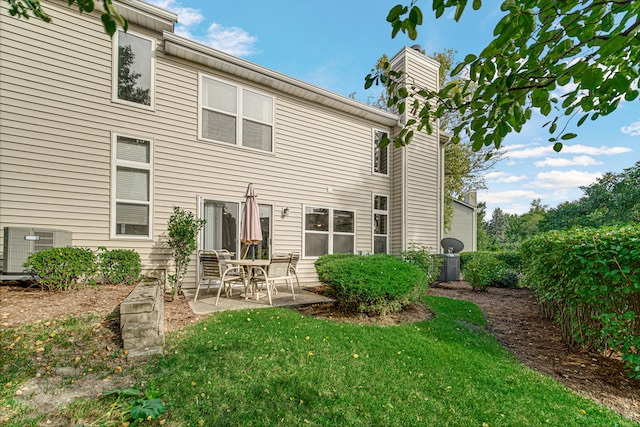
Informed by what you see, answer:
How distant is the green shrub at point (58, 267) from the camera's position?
4.58 metres

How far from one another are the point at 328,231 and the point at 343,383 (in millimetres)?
6157

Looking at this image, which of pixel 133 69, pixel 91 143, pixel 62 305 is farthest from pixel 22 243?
pixel 133 69

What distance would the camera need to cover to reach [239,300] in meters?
5.81

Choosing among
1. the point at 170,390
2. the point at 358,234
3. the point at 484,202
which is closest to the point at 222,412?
the point at 170,390

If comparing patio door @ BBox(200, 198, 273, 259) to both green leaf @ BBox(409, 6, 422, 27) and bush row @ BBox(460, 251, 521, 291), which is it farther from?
green leaf @ BBox(409, 6, 422, 27)

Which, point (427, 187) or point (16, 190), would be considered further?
point (427, 187)

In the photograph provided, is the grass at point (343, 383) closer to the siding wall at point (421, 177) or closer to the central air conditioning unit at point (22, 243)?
the central air conditioning unit at point (22, 243)

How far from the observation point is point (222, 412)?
2.15 meters

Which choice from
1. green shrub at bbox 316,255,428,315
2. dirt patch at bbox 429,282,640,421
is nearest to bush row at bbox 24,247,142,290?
green shrub at bbox 316,255,428,315

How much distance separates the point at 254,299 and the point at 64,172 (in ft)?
14.2

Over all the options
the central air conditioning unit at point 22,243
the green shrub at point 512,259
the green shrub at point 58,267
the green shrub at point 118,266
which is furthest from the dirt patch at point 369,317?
the green shrub at point 512,259

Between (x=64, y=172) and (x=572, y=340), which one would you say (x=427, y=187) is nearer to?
(x=572, y=340)

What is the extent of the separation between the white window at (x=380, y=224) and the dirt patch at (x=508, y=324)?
3865 millimetres

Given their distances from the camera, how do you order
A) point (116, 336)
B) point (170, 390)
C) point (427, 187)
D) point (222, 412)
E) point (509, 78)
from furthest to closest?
point (427, 187), point (116, 336), point (170, 390), point (222, 412), point (509, 78)
